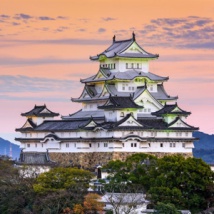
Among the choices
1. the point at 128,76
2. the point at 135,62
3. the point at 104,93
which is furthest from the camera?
the point at 135,62

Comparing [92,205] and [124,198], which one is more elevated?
[124,198]

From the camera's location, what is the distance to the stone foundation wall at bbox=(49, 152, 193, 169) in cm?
7490

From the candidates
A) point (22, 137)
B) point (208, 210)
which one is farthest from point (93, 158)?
point (208, 210)

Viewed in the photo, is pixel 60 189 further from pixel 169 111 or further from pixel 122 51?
pixel 122 51

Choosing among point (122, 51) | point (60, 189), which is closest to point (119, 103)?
point (122, 51)

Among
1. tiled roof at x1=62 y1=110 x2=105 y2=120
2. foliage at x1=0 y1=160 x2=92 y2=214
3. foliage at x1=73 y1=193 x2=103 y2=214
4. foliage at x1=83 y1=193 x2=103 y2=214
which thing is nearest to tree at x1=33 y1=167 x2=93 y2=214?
foliage at x1=0 y1=160 x2=92 y2=214

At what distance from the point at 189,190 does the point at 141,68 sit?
73.2 ft

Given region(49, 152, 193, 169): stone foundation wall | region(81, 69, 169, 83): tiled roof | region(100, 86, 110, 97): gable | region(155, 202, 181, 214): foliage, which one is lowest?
region(155, 202, 181, 214): foliage

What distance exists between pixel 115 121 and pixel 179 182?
617 inches

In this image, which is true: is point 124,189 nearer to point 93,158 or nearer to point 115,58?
point 93,158

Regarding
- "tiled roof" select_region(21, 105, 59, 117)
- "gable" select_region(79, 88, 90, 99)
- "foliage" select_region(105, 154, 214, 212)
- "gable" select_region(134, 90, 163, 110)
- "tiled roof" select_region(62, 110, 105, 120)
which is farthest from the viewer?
"gable" select_region(79, 88, 90, 99)

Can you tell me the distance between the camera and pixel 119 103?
7638 cm

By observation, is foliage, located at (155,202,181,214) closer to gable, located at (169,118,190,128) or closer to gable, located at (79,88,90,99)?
gable, located at (169,118,190,128)

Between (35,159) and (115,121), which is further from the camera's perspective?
(35,159)
